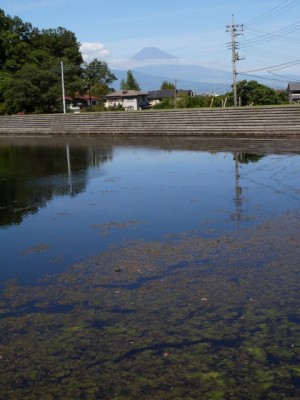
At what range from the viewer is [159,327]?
13.3ft

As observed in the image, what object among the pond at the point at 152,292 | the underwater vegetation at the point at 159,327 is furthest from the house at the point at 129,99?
the underwater vegetation at the point at 159,327

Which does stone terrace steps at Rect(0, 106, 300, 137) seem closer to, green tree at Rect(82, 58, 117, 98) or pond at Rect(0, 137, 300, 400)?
pond at Rect(0, 137, 300, 400)

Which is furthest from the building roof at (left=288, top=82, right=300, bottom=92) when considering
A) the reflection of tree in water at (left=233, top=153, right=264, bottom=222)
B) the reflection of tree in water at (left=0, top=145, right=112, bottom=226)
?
the reflection of tree in water at (left=233, top=153, right=264, bottom=222)

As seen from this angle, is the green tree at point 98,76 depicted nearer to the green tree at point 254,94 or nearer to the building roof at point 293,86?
the green tree at point 254,94

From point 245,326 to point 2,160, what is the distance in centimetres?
1473

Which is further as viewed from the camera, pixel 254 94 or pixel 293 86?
pixel 293 86

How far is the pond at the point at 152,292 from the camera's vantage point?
11.0 ft

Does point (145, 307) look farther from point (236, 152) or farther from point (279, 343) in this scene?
point (236, 152)

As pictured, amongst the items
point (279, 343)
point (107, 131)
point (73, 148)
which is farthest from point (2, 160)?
point (279, 343)

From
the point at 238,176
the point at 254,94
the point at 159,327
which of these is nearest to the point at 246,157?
the point at 238,176

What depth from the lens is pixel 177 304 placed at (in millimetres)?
4469

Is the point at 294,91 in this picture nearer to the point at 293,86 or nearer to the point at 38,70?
the point at 293,86

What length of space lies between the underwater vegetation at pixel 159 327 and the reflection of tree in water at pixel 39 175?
3.39m

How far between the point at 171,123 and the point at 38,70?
18.0 metres
